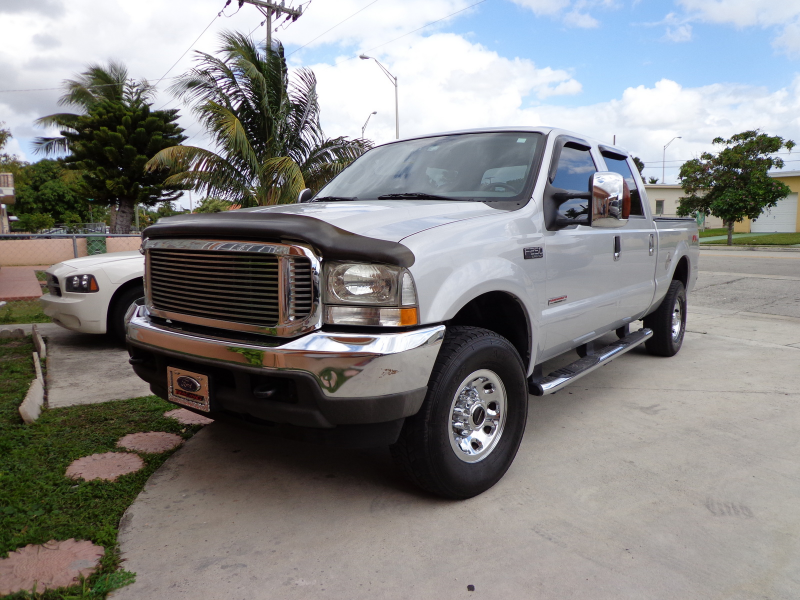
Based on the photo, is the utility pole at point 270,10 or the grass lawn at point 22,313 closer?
the grass lawn at point 22,313

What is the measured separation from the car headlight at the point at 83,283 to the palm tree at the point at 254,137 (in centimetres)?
720

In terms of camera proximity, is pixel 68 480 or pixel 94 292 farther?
pixel 94 292

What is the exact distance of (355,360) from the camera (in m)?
2.38

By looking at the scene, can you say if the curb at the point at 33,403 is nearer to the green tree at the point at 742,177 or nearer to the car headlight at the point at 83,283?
the car headlight at the point at 83,283

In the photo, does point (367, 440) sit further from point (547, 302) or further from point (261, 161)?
point (261, 161)

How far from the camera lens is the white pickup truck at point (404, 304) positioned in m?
2.45

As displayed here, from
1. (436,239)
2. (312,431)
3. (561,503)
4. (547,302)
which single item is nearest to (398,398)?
(312,431)

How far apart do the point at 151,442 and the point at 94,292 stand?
2663mm

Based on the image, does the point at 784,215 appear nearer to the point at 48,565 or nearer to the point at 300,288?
the point at 300,288

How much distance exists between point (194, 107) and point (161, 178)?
13328 mm

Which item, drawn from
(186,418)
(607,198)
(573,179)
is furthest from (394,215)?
(186,418)

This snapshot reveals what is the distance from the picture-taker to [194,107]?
13062mm

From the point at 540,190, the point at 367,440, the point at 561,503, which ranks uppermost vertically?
the point at 540,190

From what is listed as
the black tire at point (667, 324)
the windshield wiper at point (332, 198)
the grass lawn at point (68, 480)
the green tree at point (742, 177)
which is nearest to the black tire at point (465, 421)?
the grass lawn at point (68, 480)
